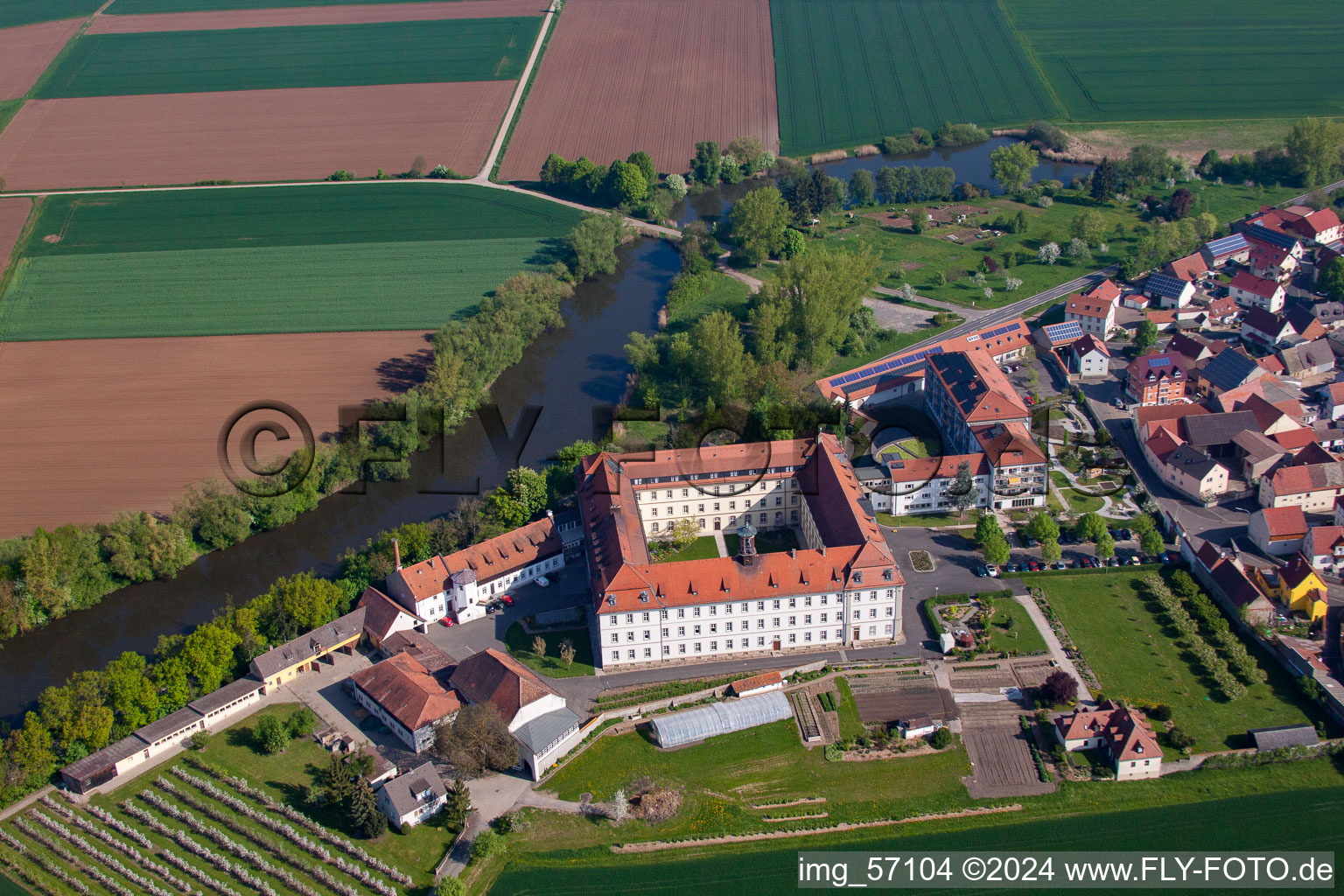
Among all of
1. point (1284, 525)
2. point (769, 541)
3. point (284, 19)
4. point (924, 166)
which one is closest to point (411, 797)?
point (769, 541)

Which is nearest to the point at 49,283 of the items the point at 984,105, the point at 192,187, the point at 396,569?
the point at 192,187

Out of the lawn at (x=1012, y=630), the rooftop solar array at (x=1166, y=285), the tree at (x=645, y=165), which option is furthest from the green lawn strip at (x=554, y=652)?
the tree at (x=645, y=165)

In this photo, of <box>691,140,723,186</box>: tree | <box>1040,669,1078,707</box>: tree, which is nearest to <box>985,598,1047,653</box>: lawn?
<box>1040,669,1078,707</box>: tree

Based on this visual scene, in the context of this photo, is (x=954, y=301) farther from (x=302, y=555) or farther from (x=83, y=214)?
(x=83, y=214)

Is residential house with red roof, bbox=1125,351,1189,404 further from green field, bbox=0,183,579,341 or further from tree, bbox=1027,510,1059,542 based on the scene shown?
green field, bbox=0,183,579,341

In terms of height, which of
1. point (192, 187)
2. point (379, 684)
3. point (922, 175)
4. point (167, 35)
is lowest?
point (379, 684)

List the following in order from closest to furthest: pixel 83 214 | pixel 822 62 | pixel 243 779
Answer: pixel 243 779, pixel 83 214, pixel 822 62
